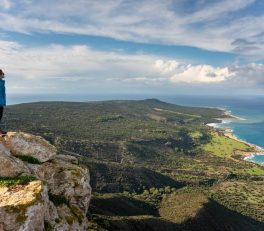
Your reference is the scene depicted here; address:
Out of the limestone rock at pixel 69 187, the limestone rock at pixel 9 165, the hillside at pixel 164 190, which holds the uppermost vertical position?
the limestone rock at pixel 9 165

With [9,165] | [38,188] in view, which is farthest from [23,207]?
[9,165]

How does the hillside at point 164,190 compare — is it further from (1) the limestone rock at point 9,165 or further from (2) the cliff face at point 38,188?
(1) the limestone rock at point 9,165

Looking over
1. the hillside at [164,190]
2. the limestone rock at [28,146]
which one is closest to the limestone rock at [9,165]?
the limestone rock at [28,146]

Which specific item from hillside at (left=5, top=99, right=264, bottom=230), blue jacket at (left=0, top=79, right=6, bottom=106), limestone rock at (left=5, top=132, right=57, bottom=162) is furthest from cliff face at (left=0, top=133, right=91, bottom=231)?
hillside at (left=5, top=99, right=264, bottom=230)

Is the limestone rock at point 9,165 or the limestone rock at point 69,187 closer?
the limestone rock at point 9,165

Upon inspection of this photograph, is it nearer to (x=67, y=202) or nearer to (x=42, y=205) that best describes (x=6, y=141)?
(x=67, y=202)

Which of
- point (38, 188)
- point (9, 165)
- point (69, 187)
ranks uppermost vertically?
point (9, 165)

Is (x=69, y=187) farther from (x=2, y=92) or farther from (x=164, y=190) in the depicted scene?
(x=164, y=190)
